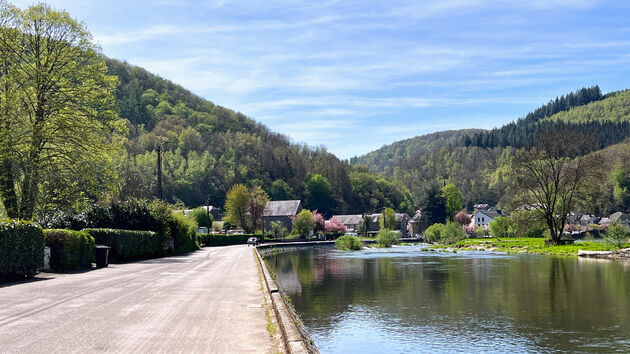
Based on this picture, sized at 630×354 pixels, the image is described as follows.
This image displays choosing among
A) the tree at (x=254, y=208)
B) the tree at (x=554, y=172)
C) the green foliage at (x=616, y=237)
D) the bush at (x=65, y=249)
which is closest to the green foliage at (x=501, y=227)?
the tree at (x=554, y=172)

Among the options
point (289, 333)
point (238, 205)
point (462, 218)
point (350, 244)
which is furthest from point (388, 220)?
point (289, 333)

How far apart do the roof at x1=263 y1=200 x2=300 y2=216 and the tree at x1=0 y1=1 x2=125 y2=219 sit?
101409 millimetres

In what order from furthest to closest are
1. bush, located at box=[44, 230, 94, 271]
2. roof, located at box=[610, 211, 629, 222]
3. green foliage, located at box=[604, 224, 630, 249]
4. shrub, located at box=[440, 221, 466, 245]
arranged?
roof, located at box=[610, 211, 629, 222]
shrub, located at box=[440, 221, 466, 245]
green foliage, located at box=[604, 224, 630, 249]
bush, located at box=[44, 230, 94, 271]

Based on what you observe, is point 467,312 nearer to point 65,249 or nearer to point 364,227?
point 65,249

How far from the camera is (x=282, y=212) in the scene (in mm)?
143625

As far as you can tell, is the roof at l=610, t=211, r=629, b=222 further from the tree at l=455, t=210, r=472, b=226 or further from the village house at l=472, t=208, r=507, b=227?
the tree at l=455, t=210, r=472, b=226

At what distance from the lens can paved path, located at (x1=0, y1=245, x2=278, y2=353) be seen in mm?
9781

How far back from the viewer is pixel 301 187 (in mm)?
179500

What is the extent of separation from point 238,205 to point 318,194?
68.7 meters

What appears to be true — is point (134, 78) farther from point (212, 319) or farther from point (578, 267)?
point (212, 319)

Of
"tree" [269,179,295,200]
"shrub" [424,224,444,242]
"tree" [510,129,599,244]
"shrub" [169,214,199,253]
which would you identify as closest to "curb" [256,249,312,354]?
"shrub" [169,214,199,253]

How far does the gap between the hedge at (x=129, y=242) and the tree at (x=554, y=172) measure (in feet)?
124

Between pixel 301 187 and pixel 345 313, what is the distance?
525 feet

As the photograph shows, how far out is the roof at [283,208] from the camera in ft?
466
